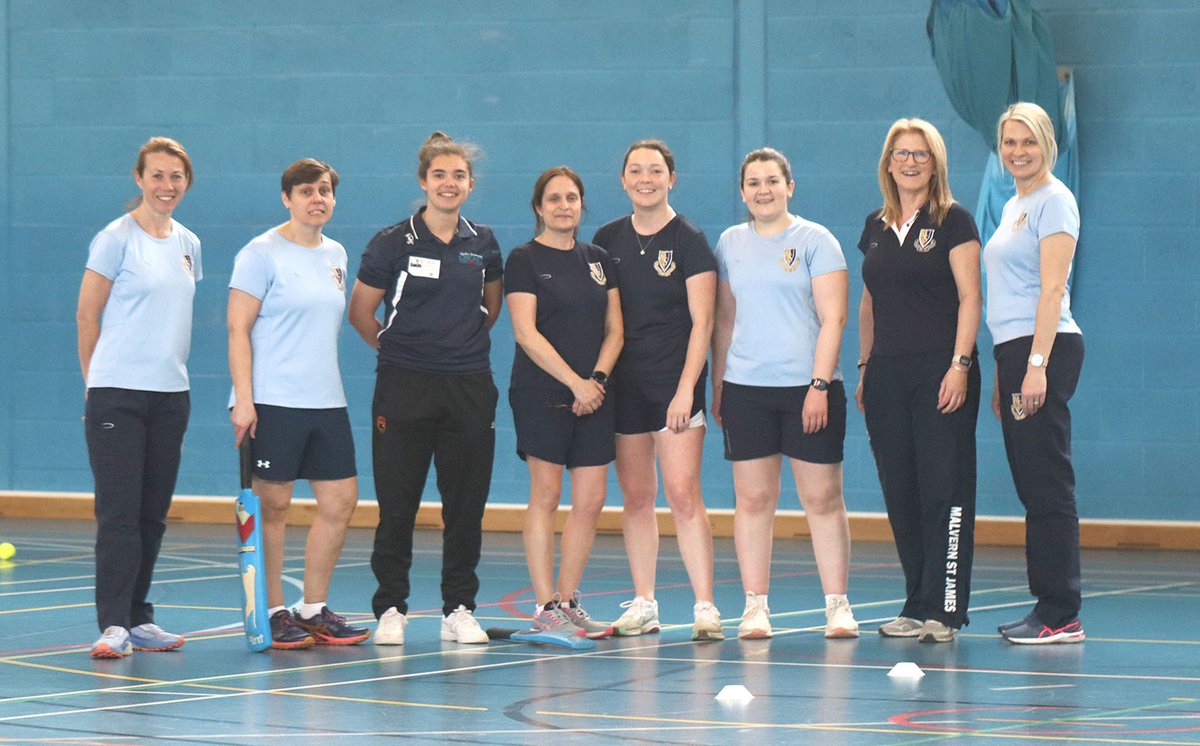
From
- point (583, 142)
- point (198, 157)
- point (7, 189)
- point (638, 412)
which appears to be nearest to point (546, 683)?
point (638, 412)

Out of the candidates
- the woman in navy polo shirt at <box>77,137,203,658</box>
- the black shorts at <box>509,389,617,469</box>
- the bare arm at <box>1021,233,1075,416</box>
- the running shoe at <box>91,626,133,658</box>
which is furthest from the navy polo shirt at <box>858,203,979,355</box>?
the running shoe at <box>91,626,133,658</box>

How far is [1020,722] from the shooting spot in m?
4.12

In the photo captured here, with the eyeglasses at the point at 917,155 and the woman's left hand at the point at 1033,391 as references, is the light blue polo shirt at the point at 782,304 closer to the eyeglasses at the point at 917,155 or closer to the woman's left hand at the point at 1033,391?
the eyeglasses at the point at 917,155

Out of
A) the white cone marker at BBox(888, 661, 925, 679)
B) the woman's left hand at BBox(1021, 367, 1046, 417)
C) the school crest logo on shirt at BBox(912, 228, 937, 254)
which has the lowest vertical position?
the white cone marker at BBox(888, 661, 925, 679)

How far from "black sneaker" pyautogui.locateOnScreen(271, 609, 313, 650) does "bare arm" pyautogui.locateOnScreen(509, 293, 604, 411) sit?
1.18 m

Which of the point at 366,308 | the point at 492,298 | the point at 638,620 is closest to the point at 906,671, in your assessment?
the point at 638,620

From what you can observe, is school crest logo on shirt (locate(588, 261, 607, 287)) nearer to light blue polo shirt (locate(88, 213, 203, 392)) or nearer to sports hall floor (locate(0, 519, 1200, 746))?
sports hall floor (locate(0, 519, 1200, 746))

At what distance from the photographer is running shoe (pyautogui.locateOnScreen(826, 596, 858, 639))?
5629 mm

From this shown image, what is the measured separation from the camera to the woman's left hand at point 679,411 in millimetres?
5602

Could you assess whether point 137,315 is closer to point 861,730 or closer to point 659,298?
point 659,298

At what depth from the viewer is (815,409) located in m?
5.54

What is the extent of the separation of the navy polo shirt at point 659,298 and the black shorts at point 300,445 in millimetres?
965

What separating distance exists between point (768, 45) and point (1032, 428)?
14.1 ft

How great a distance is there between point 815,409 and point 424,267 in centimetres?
138
